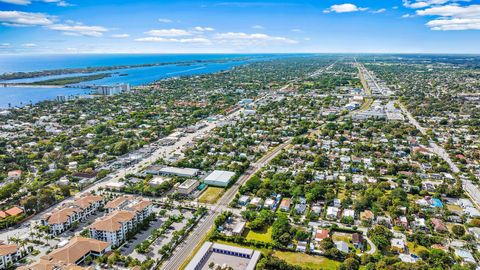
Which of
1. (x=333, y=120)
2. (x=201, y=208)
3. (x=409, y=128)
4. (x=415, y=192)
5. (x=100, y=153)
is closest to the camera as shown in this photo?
(x=201, y=208)

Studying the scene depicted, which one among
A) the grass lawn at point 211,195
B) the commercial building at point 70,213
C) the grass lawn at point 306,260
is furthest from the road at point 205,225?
the commercial building at point 70,213

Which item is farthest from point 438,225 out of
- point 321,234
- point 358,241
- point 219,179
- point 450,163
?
point 219,179

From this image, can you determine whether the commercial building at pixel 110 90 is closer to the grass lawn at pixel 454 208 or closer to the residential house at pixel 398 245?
the grass lawn at pixel 454 208

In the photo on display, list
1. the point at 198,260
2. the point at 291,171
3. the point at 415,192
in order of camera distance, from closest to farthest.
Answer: the point at 198,260, the point at 415,192, the point at 291,171

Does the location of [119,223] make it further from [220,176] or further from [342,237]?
[342,237]

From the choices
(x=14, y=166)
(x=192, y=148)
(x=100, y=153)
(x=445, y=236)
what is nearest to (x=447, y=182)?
(x=445, y=236)

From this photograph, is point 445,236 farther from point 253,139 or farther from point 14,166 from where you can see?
point 14,166

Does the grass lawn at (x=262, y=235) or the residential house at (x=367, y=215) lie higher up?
the residential house at (x=367, y=215)

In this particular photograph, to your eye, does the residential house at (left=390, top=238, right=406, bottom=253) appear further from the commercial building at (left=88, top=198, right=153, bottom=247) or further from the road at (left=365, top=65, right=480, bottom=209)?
the commercial building at (left=88, top=198, right=153, bottom=247)
